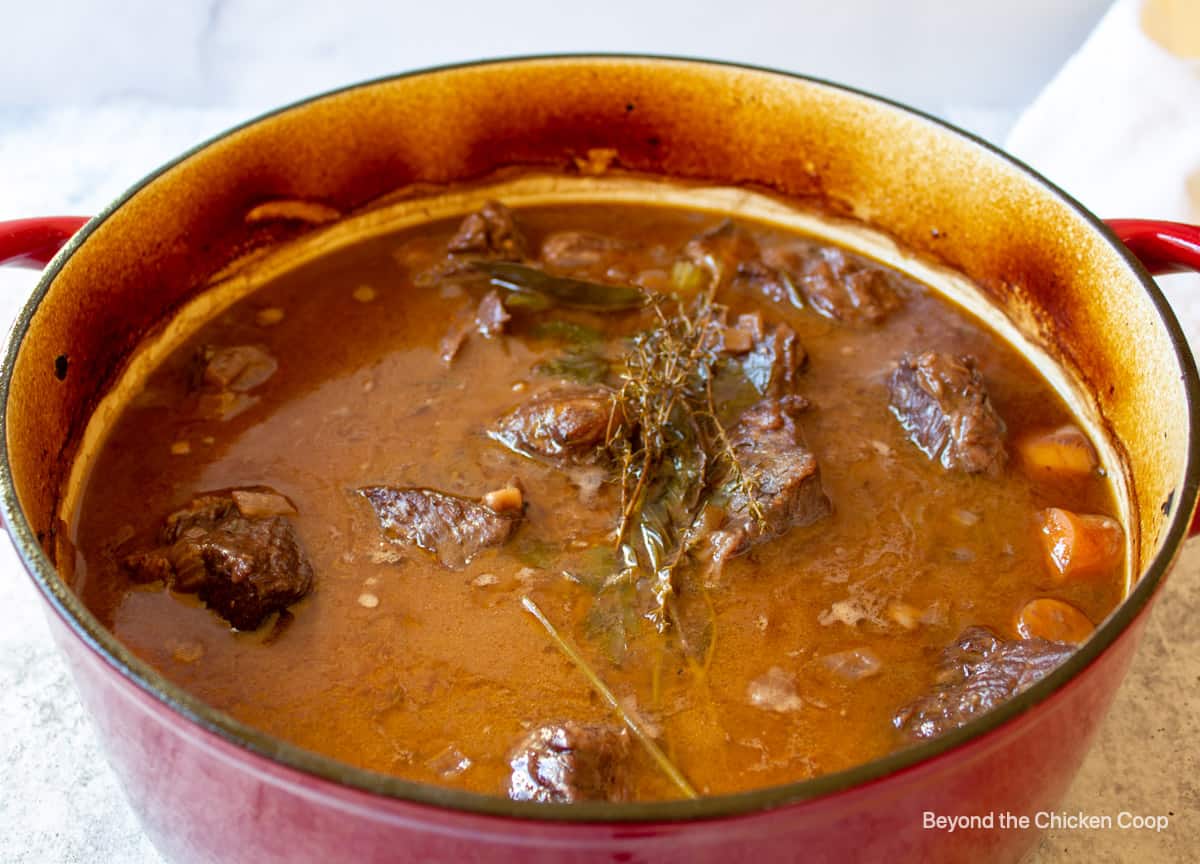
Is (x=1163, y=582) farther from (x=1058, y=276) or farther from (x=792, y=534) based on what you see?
(x=1058, y=276)

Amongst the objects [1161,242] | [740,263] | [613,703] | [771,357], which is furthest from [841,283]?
[613,703]

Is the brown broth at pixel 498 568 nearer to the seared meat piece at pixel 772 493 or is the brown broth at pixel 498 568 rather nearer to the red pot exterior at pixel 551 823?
the seared meat piece at pixel 772 493

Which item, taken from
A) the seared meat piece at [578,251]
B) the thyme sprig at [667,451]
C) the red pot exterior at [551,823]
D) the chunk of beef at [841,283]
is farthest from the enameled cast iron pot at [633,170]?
the thyme sprig at [667,451]

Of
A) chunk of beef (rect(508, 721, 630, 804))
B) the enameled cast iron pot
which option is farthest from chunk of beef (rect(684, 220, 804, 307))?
chunk of beef (rect(508, 721, 630, 804))

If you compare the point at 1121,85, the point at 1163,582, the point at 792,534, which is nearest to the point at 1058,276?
the point at 792,534

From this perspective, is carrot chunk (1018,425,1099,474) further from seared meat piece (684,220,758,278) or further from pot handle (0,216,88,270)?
pot handle (0,216,88,270)

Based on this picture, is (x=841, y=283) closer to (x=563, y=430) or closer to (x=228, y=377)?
(x=563, y=430)
